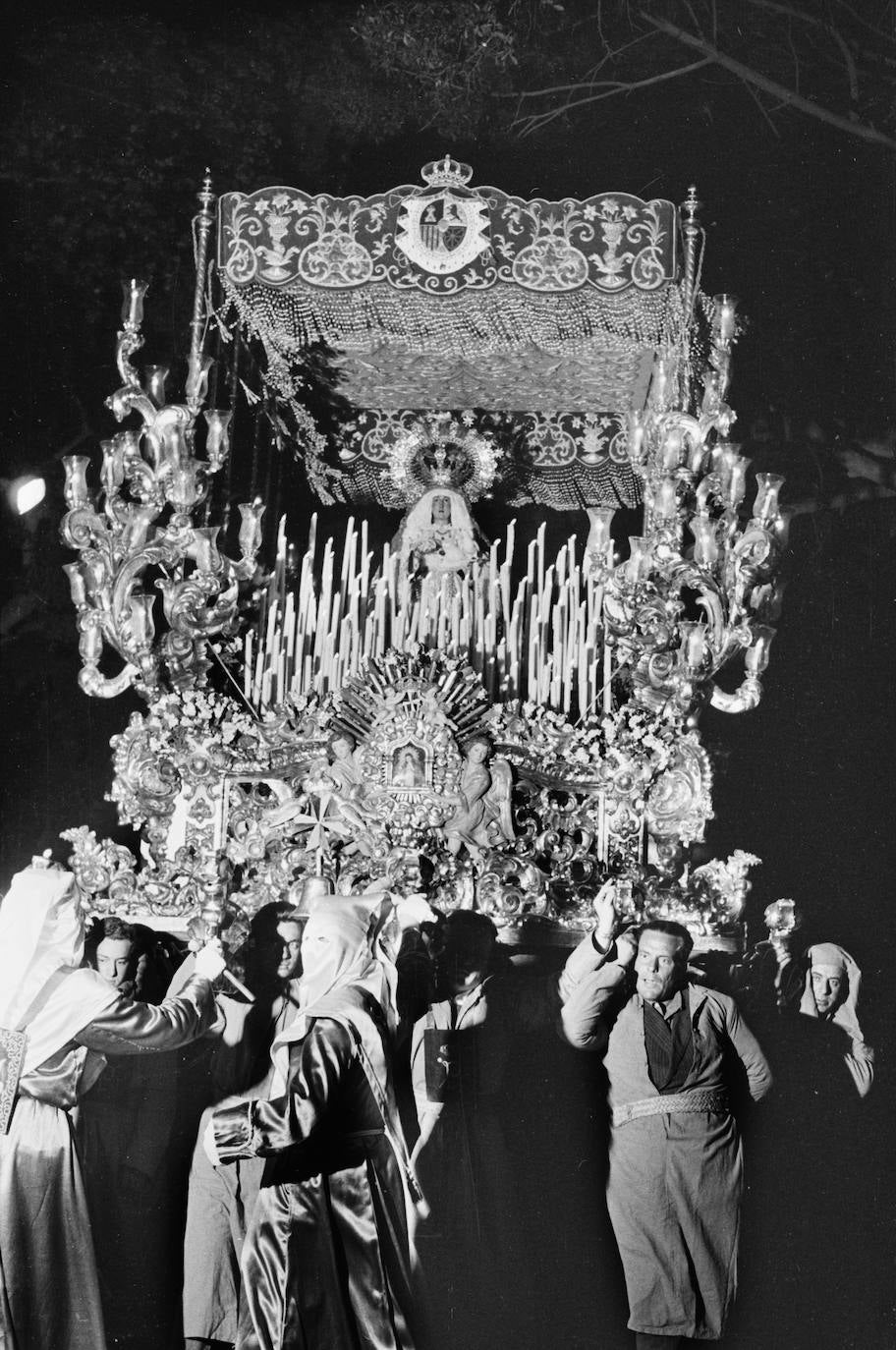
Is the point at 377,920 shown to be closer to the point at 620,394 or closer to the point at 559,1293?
the point at 559,1293

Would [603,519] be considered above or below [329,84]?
below

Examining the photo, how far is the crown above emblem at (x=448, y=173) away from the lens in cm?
606

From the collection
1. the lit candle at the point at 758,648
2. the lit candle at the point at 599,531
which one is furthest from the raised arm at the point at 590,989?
the lit candle at the point at 599,531

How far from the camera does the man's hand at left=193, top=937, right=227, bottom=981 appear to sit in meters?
5.50

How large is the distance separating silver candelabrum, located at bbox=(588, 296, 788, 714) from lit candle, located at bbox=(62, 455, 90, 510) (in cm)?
187

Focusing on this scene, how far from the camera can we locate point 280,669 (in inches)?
235

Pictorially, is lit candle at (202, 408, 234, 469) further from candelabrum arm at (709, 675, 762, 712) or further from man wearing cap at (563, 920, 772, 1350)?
man wearing cap at (563, 920, 772, 1350)

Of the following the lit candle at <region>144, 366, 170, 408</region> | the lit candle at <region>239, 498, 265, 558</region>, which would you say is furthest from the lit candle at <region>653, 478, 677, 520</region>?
the lit candle at <region>144, 366, 170, 408</region>

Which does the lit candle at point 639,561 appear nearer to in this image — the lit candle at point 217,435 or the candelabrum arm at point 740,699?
the candelabrum arm at point 740,699

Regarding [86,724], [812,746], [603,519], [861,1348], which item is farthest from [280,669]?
[861,1348]

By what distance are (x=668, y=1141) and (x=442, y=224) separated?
3262 mm

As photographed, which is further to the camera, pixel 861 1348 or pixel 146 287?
pixel 146 287

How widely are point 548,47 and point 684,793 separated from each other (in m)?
2.77

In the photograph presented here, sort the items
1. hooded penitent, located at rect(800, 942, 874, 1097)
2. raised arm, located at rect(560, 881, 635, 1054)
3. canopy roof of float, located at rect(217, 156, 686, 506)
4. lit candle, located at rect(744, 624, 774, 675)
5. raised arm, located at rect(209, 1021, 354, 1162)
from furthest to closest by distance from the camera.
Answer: canopy roof of float, located at rect(217, 156, 686, 506), lit candle, located at rect(744, 624, 774, 675), hooded penitent, located at rect(800, 942, 874, 1097), raised arm, located at rect(560, 881, 635, 1054), raised arm, located at rect(209, 1021, 354, 1162)
